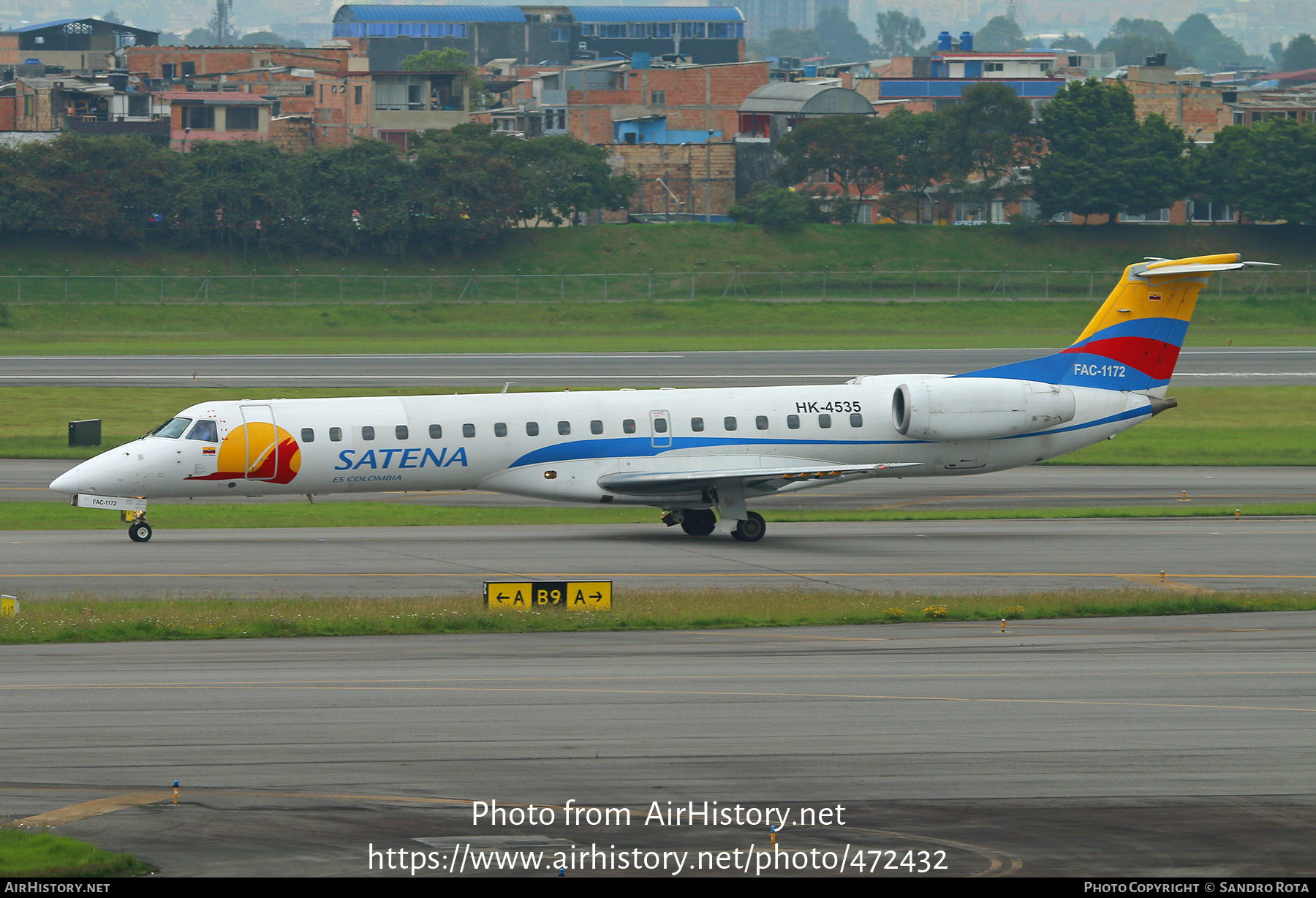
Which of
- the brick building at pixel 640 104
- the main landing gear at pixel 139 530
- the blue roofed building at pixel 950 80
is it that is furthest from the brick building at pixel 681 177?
the main landing gear at pixel 139 530

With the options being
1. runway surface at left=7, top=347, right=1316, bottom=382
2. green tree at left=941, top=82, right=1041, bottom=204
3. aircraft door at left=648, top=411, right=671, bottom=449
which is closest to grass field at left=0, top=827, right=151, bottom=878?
aircraft door at left=648, top=411, right=671, bottom=449

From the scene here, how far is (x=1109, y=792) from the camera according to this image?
52.7 ft

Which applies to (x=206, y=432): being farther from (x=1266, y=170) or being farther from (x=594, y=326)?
(x=1266, y=170)

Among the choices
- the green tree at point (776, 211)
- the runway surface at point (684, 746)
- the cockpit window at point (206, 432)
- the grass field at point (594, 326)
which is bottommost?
the runway surface at point (684, 746)

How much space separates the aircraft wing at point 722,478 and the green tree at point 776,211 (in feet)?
269

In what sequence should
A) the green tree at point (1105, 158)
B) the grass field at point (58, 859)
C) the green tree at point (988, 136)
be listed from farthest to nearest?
the green tree at point (988, 136) → the green tree at point (1105, 158) → the grass field at point (58, 859)

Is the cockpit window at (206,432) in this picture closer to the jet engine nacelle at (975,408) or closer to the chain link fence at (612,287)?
the jet engine nacelle at (975,408)

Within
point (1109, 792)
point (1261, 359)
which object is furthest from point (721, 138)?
point (1109, 792)

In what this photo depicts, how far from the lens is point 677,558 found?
33.5m

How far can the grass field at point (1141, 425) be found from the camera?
5078cm

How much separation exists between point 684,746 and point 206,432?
2012 centimetres

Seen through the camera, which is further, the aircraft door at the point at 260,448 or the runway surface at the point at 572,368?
the runway surface at the point at 572,368

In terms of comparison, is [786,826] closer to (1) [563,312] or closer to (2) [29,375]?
(2) [29,375]

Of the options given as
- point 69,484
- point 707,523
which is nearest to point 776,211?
point 707,523
